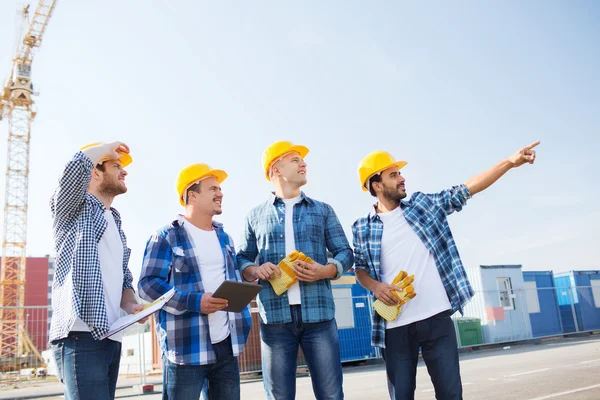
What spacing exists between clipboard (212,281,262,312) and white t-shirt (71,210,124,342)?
563 millimetres

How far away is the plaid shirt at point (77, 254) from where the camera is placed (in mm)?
2588

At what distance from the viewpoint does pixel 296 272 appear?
11.0 feet

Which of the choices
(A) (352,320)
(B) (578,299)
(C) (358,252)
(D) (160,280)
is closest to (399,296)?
(C) (358,252)

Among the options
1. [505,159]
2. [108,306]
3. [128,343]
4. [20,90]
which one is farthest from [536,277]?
[20,90]

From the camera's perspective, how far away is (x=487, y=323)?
64.8ft

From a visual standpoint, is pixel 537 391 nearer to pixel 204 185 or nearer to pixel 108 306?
pixel 204 185

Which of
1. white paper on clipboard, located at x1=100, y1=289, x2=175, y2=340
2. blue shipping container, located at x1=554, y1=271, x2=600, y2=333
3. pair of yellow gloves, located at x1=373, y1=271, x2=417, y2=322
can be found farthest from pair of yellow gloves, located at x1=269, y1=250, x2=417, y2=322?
blue shipping container, located at x1=554, y1=271, x2=600, y2=333

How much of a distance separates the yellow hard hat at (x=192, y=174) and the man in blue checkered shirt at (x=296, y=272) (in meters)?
0.49

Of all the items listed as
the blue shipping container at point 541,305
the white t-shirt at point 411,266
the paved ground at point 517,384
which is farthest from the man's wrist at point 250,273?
the blue shipping container at point 541,305

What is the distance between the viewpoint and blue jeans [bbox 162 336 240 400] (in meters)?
3.10

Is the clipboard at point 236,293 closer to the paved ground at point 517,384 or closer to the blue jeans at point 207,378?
the blue jeans at point 207,378

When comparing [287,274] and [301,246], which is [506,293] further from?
[287,274]

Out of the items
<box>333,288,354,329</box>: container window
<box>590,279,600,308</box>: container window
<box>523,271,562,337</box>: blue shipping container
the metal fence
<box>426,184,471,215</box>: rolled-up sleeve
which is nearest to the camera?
<box>426,184,471,215</box>: rolled-up sleeve

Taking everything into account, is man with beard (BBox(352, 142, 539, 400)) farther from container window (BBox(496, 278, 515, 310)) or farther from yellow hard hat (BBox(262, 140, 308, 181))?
container window (BBox(496, 278, 515, 310))
